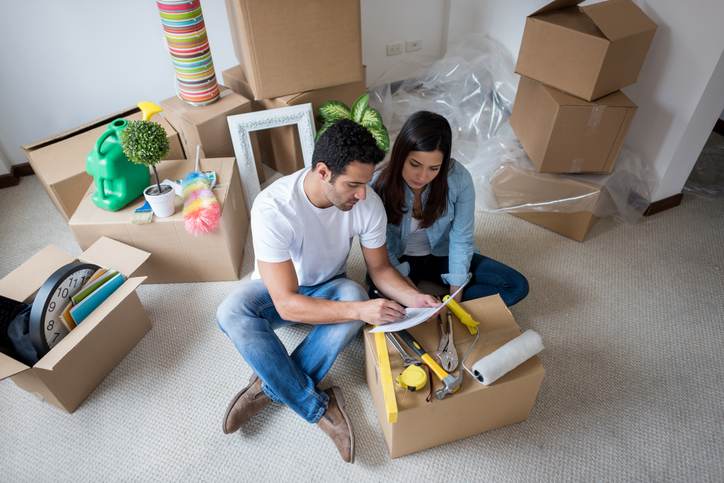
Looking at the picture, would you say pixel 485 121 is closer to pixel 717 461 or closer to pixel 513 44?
pixel 513 44

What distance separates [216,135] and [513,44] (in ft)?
5.06

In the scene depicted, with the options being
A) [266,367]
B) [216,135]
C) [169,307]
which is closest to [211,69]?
[216,135]

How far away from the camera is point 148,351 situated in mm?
1493

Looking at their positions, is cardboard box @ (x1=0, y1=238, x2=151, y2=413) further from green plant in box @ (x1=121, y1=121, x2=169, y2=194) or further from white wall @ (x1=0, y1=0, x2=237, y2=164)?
white wall @ (x1=0, y1=0, x2=237, y2=164)

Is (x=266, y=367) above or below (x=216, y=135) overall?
below

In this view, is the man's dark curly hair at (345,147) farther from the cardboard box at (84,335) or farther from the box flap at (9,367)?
the box flap at (9,367)

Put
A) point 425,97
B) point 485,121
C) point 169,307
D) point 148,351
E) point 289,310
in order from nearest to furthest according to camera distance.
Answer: point 289,310
point 148,351
point 169,307
point 485,121
point 425,97

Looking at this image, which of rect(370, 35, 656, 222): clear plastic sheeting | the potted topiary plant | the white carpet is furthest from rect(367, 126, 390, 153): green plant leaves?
the potted topiary plant

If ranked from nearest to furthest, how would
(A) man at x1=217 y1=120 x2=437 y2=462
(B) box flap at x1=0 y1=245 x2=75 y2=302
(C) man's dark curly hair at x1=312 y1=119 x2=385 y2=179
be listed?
(C) man's dark curly hair at x1=312 y1=119 x2=385 y2=179
(A) man at x1=217 y1=120 x2=437 y2=462
(B) box flap at x1=0 y1=245 x2=75 y2=302

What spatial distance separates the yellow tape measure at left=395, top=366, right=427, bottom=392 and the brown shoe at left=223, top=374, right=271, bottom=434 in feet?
1.42

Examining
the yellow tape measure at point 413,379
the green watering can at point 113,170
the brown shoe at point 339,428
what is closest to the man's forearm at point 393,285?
the yellow tape measure at point 413,379

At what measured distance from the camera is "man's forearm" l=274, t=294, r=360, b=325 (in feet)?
3.83

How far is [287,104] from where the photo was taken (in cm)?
191

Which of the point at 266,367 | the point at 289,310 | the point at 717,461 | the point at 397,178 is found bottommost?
the point at 717,461
